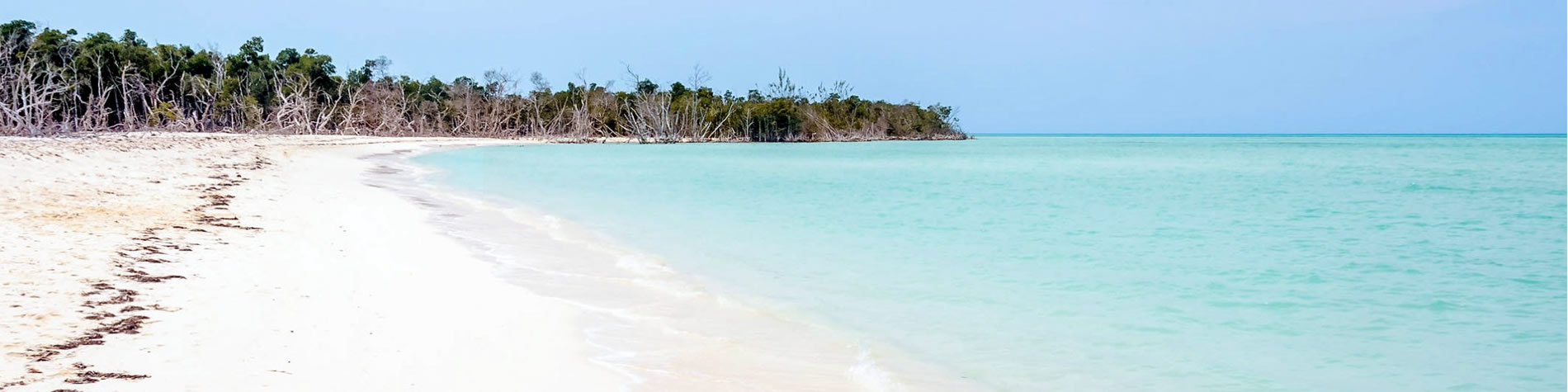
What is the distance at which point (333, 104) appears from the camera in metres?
54.0

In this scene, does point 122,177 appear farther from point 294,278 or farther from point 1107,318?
point 1107,318

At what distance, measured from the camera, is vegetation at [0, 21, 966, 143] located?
3688 cm

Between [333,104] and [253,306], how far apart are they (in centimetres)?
5455

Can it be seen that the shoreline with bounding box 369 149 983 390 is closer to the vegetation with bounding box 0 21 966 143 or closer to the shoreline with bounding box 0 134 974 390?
the shoreline with bounding box 0 134 974 390

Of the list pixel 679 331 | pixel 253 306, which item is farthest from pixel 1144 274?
pixel 253 306

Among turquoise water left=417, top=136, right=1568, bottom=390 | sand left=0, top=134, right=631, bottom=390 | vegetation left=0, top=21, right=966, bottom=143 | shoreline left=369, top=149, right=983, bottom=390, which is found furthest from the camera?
vegetation left=0, top=21, right=966, bottom=143

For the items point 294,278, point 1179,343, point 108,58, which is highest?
point 108,58

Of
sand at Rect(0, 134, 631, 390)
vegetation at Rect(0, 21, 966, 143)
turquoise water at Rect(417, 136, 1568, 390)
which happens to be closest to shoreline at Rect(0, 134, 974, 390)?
sand at Rect(0, 134, 631, 390)

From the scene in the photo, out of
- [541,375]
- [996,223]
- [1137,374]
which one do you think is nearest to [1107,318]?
[1137,374]

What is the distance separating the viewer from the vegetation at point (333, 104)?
36875 millimetres

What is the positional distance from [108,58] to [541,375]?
153 feet

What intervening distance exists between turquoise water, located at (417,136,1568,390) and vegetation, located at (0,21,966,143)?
2114cm

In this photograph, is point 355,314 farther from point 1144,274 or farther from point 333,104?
point 333,104

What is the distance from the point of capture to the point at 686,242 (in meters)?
9.61
